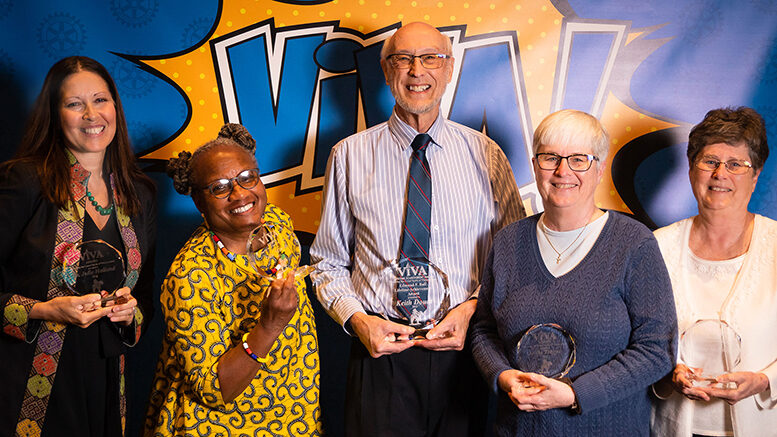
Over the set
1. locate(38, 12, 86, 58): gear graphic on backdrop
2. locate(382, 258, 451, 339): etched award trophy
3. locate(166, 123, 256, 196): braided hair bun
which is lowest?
locate(382, 258, 451, 339): etched award trophy

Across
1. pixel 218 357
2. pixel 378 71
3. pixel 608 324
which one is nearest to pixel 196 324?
pixel 218 357

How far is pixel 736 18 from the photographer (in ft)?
9.91

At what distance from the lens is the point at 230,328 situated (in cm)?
206

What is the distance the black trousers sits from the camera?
2.32 m

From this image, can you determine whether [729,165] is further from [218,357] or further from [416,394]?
[218,357]

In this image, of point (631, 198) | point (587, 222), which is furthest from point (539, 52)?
point (587, 222)

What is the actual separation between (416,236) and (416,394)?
58 centimetres

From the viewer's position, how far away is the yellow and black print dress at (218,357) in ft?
6.40

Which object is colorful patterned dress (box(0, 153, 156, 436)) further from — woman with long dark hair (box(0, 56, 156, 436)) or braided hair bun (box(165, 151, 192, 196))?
braided hair bun (box(165, 151, 192, 196))

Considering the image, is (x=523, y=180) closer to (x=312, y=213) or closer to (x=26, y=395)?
(x=312, y=213)

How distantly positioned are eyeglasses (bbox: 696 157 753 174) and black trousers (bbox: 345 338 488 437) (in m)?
1.06

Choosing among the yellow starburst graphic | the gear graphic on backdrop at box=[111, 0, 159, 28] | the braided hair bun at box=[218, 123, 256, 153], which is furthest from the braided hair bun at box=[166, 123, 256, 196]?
the gear graphic on backdrop at box=[111, 0, 159, 28]

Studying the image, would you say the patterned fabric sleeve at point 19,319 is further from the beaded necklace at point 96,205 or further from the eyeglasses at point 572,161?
the eyeglasses at point 572,161

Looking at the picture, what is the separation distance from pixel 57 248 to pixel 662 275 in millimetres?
1997
